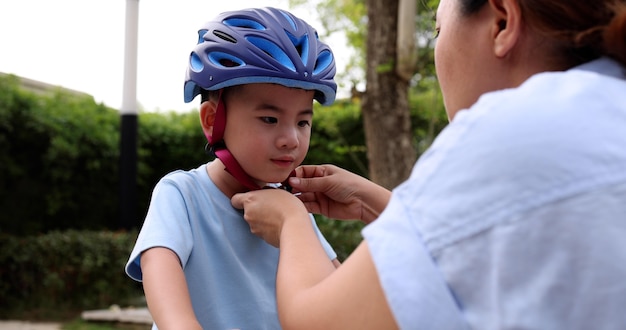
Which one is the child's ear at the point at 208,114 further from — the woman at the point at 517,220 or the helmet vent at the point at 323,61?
the woman at the point at 517,220

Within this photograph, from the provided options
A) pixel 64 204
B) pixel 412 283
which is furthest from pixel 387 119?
pixel 412 283

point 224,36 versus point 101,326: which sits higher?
point 224,36

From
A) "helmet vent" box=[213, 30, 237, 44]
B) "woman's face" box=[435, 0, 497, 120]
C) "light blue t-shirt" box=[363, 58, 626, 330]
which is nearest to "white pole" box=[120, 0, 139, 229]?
"helmet vent" box=[213, 30, 237, 44]

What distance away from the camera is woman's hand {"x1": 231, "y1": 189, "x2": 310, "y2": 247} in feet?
6.00

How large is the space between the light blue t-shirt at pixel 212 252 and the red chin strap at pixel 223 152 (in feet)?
0.27

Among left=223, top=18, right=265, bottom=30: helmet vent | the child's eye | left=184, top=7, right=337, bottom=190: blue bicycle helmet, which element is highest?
left=223, top=18, right=265, bottom=30: helmet vent

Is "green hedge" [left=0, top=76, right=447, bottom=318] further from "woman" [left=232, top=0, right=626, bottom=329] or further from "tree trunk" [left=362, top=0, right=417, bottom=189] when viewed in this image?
"woman" [left=232, top=0, right=626, bottom=329]

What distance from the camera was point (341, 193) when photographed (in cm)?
238

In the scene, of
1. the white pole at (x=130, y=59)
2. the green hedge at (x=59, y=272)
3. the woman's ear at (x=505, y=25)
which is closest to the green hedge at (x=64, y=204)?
the green hedge at (x=59, y=272)

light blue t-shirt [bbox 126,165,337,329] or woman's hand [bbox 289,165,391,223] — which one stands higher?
woman's hand [bbox 289,165,391,223]

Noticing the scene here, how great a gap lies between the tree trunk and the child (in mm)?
5397

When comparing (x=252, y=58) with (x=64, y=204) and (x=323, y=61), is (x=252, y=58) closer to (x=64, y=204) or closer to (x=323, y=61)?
(x=323, y=61)

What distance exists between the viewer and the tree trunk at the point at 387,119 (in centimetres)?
780

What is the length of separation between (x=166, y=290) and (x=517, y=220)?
1.04 m
